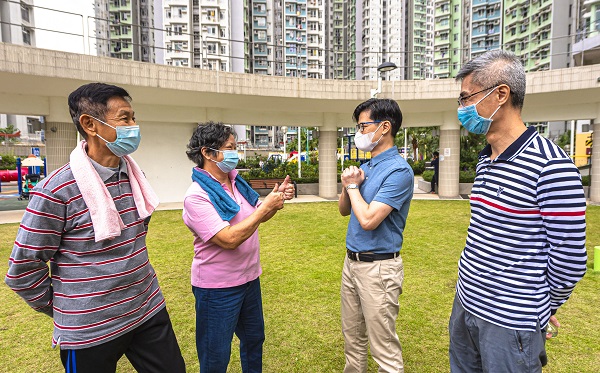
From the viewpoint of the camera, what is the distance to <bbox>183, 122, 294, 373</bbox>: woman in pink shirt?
2123 millimetres

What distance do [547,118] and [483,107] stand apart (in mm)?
14518

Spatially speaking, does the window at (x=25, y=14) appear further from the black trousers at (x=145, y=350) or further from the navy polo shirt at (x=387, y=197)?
the navy polo shirt at (x=387, y=197)

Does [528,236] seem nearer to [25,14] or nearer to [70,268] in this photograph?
[70,268]

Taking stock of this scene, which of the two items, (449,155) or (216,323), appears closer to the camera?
(216,323)

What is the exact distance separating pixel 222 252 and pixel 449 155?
1338 centimetres

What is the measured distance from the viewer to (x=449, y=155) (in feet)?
45.7

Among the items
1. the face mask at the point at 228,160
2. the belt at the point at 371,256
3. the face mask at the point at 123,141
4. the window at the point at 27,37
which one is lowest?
the belt at the point at 371,256

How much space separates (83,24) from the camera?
29.6 ft

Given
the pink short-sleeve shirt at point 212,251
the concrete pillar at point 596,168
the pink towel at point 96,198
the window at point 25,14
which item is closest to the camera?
the pink towel at point 96,198

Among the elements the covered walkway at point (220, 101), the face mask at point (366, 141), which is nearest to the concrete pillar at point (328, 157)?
the covered walkway at point (220, 101)

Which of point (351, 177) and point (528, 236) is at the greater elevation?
point (351, 177)

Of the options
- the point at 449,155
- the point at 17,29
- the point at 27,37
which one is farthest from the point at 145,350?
the point at 17,29

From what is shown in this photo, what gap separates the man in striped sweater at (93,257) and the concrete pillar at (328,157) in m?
12.4

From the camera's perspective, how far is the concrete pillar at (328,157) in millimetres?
14227
